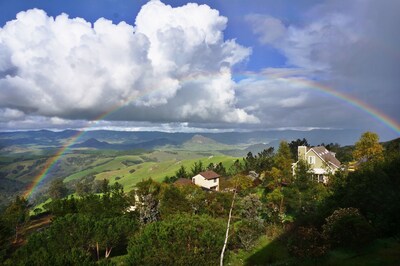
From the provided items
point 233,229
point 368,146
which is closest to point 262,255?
point 233,229

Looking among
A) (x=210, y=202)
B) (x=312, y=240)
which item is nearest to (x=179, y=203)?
(x=210, y=202)

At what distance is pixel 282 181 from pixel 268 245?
93.0 feet

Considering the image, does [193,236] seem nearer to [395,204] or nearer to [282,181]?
[395,204]

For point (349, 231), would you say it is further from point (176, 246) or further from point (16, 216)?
point (16, 216)

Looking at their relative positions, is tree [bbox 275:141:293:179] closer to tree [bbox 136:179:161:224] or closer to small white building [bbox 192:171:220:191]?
small white building [bbox 192:171:220:191]

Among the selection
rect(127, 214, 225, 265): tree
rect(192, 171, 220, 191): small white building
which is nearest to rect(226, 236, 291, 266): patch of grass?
rect(127, 214, 225, 265): tree

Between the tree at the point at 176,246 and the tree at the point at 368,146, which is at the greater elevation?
the tree at the point at 368,146

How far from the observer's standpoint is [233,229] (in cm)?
2891

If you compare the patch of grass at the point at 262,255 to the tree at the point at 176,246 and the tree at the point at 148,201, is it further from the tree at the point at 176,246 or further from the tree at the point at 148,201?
the tree at the point at 148,201

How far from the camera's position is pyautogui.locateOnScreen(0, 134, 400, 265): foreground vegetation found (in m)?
18.7

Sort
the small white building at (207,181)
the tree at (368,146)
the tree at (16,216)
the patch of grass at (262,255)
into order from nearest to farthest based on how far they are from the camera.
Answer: the patch of grass at (262,255), the tree at (16,216), the tree at (368,146), the small white building at (207,181)

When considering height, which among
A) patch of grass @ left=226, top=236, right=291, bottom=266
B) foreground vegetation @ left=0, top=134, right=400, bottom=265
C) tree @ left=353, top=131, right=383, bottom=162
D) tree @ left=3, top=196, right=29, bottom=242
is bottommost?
tree @ left=3, top=196, right=29, bottom=242

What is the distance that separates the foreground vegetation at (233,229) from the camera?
18.7 m

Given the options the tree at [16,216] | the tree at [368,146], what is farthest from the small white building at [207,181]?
the tree at [16,216]
